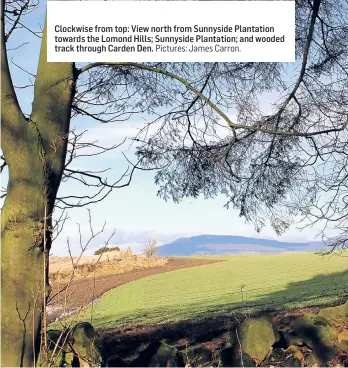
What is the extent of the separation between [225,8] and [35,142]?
2.82 metres

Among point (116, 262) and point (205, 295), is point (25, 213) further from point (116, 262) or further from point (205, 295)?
point (116, 262)

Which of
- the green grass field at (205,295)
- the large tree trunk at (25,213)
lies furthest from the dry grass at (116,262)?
the large tree trunk at (25,213)

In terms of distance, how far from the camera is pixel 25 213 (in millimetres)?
6367

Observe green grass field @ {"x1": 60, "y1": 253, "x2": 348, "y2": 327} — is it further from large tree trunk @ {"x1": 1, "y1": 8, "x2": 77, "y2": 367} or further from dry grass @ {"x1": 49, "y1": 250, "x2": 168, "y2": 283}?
large tree trunk @ {"x1": 1, "y1": 8, "x2": 77, "y2": 367}

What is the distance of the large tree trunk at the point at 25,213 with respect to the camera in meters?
6.35

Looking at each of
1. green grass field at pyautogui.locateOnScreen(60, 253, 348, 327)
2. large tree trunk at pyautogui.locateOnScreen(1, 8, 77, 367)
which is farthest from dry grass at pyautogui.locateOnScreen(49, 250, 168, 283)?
large tree trunk at pyautogui.locateOnScreen(1, 8, 77, 367)

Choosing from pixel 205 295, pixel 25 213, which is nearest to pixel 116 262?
pixel 205 295

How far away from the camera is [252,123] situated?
325 inches

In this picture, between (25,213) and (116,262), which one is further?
(116,262)

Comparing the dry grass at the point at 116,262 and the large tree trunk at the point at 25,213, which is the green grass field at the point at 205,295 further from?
the large tree trunk at the point at 25,213

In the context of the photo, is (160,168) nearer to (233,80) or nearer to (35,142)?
(233,80)

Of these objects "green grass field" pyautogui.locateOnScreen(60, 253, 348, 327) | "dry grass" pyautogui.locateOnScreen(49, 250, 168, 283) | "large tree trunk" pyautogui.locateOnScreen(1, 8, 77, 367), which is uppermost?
"large tree trunk" pyautogui.locateOnScreen(1, 8, 77, 367)

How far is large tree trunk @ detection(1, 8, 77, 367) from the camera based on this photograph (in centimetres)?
635

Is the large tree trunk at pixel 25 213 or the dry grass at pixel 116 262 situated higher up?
the large tree trunk at pixel 25 213
